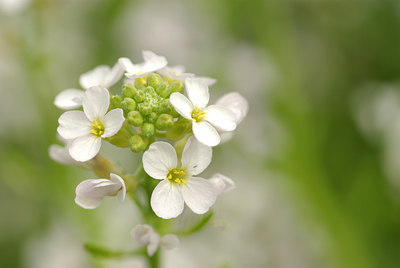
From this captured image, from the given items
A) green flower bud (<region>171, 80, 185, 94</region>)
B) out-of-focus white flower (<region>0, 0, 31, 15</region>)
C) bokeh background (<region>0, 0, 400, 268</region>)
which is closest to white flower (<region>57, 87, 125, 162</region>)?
green flower bud (<region>171, 80, 185, 94</region>)

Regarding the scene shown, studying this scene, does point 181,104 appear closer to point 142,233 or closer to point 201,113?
point 201,113

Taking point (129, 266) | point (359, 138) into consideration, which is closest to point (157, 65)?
point (129, 266)

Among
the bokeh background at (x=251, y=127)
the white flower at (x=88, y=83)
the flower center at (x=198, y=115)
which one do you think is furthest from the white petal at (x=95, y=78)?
the bokeh background at (x=251, y=127)

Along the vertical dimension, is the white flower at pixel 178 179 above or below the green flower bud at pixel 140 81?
below

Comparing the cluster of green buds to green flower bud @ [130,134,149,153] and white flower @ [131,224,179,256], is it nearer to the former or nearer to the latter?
green flower bud @ [130,134,149,153]

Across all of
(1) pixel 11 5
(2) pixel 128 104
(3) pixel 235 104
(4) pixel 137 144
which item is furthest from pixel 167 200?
(1) pixel 11 5

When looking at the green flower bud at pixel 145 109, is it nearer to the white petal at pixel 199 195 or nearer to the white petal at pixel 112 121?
the white petal at pixel 112 121
